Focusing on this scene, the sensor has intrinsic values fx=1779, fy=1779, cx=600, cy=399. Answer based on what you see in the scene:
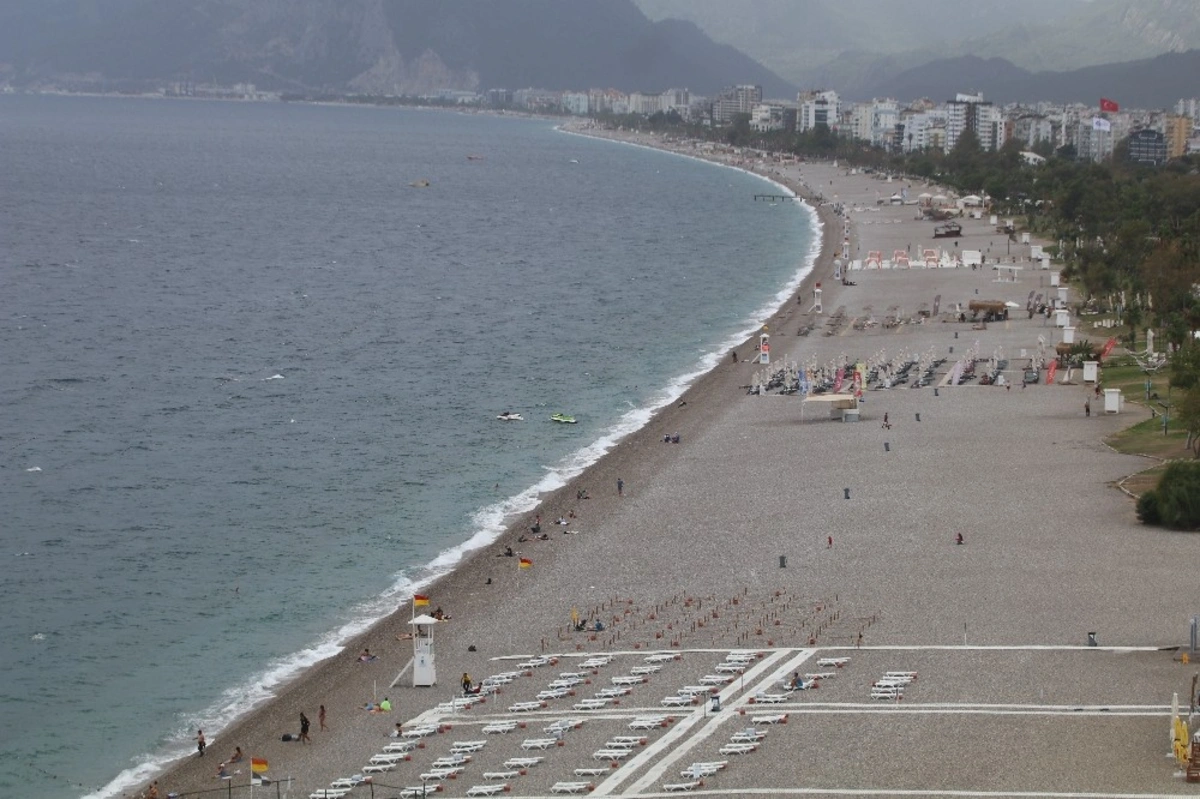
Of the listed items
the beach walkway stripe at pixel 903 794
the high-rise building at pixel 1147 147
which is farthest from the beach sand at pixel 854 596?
the high-rise building at pixel 1147 147

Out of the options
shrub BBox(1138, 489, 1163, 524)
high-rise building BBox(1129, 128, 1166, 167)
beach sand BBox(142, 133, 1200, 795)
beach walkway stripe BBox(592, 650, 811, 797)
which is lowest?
beach walkway stripe BBox(592, 650, 811, 797)

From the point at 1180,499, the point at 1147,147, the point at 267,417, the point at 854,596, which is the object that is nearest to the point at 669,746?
the point at 854,596

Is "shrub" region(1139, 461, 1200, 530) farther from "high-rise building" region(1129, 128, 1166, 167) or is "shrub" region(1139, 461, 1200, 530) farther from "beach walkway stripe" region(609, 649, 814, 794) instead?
"high-rise building" region(1129, 128, 1166, 167)

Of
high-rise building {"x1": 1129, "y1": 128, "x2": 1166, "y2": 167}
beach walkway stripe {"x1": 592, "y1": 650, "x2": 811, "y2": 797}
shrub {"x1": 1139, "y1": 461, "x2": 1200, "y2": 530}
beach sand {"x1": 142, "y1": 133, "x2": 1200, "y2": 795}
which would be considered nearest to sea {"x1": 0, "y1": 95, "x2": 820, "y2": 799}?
beach sand {"x1": 142, "y1": 133, "x2": 1200, "y2": 795}

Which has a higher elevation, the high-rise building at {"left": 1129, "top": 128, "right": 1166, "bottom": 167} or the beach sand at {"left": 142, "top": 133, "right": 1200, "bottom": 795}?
the high-rise building at {"left": 1129, "top": 128, "right": 1166, "bottom": 167}

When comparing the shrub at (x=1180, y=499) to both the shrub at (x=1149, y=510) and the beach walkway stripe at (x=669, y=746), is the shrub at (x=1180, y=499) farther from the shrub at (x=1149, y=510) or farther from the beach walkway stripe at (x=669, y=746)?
the beach walkway stripe at (x=669, y=746)

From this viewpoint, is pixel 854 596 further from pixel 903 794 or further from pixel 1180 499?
pixel 903 794

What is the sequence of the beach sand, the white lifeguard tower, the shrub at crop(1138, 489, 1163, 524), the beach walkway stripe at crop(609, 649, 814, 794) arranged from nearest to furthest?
1. the beach walkway stripe at crop(609, 649, 814, 794)
2. the beach sand
3. the white lifeguard tower
4. the shrub at crop(1138, 489, 1163, 524)
